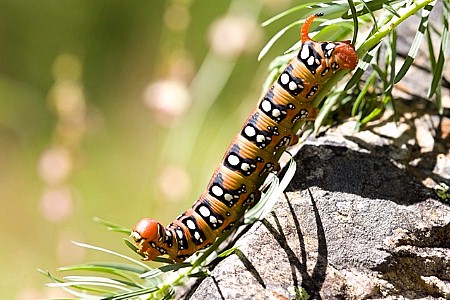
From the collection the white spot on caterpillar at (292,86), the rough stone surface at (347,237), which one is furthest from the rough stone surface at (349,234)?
the white spot on caterpillar at (292,86)

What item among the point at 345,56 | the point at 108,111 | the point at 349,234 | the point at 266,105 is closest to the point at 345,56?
the point at 345,56

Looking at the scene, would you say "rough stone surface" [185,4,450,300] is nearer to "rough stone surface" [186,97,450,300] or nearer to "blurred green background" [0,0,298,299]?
"rough stone surface" [186,97,450,300]

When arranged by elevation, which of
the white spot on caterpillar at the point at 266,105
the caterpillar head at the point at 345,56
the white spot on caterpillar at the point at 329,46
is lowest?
the white spot on caterpillar at the point at 266,105

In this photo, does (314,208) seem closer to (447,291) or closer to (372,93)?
(447,291)

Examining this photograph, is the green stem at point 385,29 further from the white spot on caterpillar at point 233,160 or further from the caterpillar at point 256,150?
the white spot on caterpillar at point 233,160

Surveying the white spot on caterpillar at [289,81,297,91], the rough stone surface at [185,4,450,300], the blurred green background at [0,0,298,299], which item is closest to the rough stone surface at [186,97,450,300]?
the rough stone surface at [185,4,450,300]

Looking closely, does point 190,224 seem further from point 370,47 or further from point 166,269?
point 370,47

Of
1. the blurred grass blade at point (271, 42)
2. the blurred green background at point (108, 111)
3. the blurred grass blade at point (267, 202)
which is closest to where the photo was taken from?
the blurred grass blade at point (267, 202)
